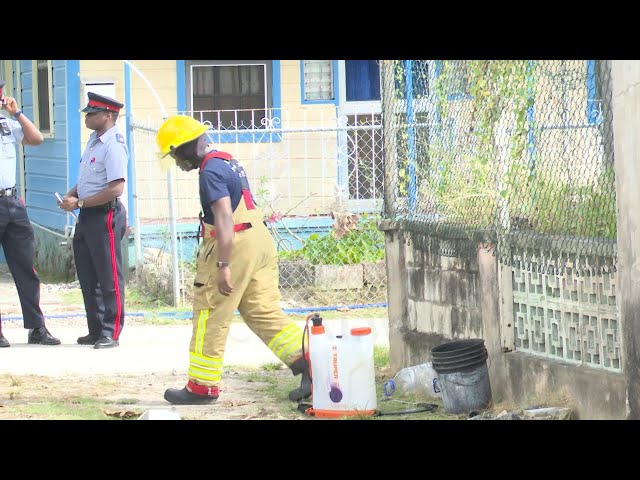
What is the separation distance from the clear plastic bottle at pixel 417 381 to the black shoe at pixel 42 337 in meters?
3.44

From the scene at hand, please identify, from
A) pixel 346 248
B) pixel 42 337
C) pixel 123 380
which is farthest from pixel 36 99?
pixel 123 380

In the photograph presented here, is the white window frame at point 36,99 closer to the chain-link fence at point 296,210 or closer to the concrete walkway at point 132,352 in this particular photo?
the chain-link fence at point 296,210

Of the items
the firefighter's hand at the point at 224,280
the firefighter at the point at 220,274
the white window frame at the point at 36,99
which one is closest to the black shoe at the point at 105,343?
the firefighter at the point at 220,274

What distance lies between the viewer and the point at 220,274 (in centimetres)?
742

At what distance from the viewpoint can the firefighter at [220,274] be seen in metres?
7.53

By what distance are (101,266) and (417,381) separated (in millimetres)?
3239

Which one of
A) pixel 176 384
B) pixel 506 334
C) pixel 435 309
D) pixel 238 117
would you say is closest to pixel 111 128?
pixel 176 384

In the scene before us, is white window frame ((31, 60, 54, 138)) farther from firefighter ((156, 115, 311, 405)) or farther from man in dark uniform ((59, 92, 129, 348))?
firefighter ((156, 115, 311, 405))

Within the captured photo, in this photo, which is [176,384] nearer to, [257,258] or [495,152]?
[257,258]

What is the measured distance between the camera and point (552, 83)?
7.21 metres

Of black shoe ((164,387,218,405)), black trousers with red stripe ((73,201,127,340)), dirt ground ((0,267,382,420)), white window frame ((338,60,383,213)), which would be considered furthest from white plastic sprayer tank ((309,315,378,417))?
white window frame ((338,60,383,213))

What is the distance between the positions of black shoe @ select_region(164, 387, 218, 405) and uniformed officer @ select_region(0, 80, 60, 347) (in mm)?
2788

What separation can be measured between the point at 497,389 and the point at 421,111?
7.88 feet

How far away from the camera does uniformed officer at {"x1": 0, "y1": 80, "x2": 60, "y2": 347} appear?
10.0 meters
